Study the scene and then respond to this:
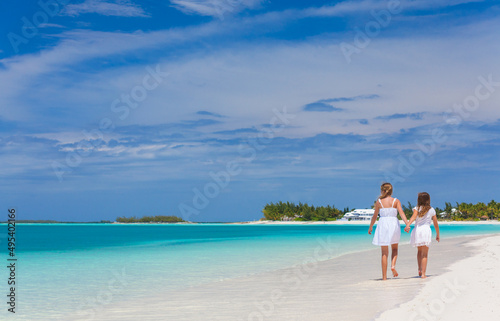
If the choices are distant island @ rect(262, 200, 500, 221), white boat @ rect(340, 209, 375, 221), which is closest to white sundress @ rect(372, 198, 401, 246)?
distant island @ rect(262, 200, 500, 221)

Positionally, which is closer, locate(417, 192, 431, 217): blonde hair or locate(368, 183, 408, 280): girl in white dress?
locate(368, 183, 408, 280): girl in white dress

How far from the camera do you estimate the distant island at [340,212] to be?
16238 cm

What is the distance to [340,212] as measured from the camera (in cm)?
19912

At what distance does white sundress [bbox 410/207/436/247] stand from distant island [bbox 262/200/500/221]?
491 feet

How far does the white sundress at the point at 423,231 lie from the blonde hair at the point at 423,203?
108 mm

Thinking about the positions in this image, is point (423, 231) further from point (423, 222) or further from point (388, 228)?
point (388, 228)

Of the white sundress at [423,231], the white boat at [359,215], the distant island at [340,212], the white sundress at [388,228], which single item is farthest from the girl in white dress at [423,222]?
the white boat at [359,215]

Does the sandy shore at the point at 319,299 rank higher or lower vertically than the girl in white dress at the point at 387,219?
lower

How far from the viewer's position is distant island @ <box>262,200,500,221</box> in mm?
162375

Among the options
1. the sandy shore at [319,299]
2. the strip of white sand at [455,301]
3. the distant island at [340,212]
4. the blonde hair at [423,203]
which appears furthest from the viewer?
the distant island at [340,212]

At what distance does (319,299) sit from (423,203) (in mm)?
3776

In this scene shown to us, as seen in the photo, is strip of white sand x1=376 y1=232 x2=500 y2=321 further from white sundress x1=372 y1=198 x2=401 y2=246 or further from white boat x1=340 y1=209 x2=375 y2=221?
white boat x1=340 y1=209 x2=375 y2=221

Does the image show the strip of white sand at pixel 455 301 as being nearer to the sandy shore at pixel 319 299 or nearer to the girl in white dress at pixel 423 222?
the sandy shore at pixel 319 299

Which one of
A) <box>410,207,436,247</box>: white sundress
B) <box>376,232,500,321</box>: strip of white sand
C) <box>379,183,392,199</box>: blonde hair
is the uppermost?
<box>379,183,392,199</box>: blonde hair
